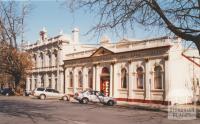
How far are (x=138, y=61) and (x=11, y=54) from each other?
2682 centimetres

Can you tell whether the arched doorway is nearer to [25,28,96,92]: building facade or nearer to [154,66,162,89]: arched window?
[154,66,162,89]: arched window

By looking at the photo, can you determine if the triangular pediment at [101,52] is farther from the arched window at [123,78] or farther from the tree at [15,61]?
the tree at [15,61]

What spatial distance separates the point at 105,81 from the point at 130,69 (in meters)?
5.30

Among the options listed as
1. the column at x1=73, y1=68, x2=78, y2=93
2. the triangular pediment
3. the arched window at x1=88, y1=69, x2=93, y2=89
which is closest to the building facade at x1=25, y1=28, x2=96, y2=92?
the column at x1=73, y1=68, x2=78, y2=93

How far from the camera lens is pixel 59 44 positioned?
55500 millimetres

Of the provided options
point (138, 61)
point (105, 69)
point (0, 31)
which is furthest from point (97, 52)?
point (0, 31)

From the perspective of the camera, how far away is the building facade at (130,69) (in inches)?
1388

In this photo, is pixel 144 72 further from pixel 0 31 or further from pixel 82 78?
pixel 0 31

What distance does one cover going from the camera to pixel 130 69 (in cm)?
4003

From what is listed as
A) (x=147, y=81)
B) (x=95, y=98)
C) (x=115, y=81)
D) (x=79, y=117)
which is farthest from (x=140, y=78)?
(x=79, y=117)

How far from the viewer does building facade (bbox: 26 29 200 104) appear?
116 feet

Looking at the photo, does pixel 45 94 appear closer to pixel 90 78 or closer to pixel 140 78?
pixel 90 78

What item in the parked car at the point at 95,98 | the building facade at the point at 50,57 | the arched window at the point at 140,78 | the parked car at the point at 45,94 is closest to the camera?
the parked car at the point at 95,98

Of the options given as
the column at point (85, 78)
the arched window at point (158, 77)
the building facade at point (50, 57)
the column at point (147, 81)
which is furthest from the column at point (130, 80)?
the building facade at point (50, 57)
